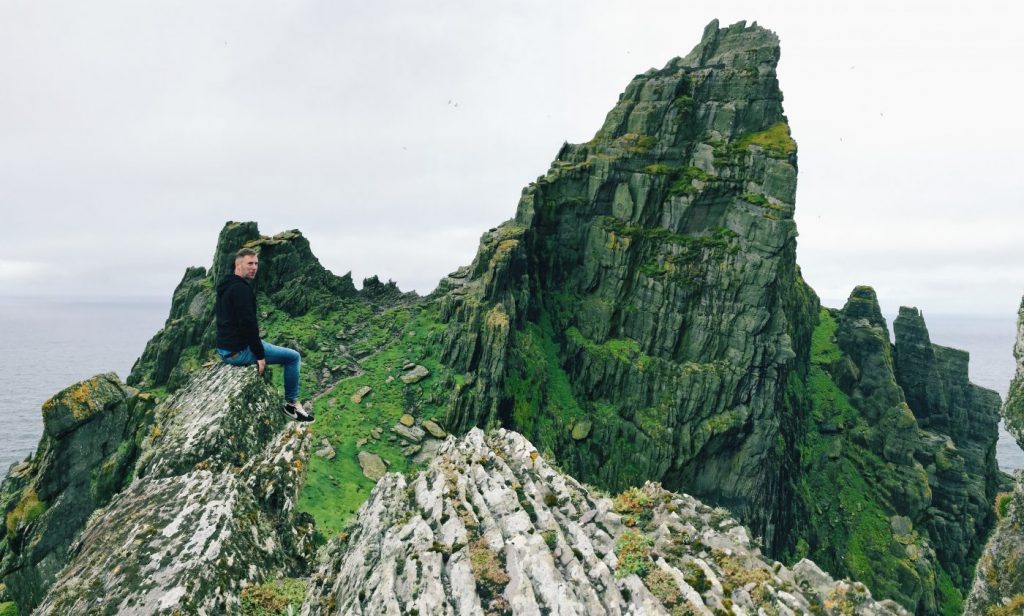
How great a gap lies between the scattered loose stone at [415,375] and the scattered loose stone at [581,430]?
1928 centimetres

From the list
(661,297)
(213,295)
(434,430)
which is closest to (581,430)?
(434,430)

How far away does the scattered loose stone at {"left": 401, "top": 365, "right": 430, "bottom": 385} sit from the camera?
52.3 m

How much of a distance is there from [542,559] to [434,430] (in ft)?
123

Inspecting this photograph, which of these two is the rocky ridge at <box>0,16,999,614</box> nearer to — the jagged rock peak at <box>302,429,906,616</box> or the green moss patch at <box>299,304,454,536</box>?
the green moss patch at <box>299,304,454,536</box>

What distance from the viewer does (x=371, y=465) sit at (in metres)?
41.2

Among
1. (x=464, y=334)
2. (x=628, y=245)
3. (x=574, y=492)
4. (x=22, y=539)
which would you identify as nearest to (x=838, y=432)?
(x=628, y=245)

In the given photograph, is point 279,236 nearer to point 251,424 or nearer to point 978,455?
point 251,424

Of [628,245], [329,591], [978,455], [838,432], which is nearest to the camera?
[329,591]

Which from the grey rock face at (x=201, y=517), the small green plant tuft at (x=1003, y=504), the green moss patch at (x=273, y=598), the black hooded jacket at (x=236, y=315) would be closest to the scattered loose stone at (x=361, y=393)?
the grey rock face at (x=201, y=517)

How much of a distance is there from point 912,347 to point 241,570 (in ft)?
402

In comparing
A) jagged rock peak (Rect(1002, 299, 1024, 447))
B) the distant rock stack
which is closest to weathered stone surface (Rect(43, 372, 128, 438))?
the distant rock stack

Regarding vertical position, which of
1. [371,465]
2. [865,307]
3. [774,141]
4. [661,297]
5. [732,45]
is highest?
[732,45]

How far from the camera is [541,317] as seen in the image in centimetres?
6488

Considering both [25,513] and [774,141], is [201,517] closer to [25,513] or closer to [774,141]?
[25,513]
